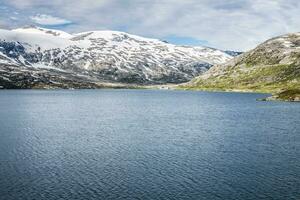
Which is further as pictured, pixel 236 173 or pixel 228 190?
pixel 236 173

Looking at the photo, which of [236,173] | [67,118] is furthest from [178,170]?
[67,118]

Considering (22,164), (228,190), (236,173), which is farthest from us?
(22,164)

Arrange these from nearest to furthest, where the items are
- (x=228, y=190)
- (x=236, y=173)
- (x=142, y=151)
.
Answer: (x=228, y=190) < (x=236, y=173) < (x=142, y=151)

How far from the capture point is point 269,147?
312ft

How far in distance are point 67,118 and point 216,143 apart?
7863cm

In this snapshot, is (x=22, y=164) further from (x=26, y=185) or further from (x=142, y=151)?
(x=142, y=151)

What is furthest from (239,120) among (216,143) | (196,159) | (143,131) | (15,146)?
(15,146)

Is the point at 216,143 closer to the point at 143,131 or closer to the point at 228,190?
the point at 143,131

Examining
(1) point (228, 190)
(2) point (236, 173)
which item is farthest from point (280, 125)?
(1) point (228, 190)

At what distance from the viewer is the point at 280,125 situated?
446ft

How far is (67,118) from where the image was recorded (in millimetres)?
164500

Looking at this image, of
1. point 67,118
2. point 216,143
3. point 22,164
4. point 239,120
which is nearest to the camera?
point 22,164

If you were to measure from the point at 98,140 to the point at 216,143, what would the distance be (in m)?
29.0

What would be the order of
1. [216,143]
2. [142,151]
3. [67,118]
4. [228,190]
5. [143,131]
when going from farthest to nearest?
[67,118], [143,131], [216,143], [142,151], [228,190]
